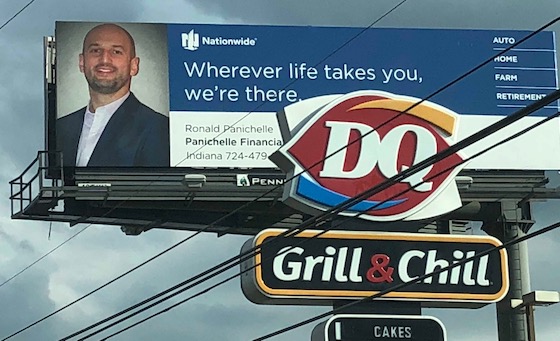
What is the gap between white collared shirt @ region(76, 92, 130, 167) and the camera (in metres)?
36.7

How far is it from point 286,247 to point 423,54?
54.7ft

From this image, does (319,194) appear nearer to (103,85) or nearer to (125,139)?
(125,139)

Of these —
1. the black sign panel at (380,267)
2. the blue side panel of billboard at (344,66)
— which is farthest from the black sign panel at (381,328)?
the blue side panel of billboard at (344,66)

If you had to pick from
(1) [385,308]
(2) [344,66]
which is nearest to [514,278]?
(2) [344,66]

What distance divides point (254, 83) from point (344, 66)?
2986 millimetres

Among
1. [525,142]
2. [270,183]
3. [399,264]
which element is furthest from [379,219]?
[525,142]

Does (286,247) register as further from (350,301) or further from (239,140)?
(239,140)

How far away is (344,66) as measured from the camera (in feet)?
131

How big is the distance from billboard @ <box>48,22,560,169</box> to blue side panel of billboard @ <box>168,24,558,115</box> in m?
0.03

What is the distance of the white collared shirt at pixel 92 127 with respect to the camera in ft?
120

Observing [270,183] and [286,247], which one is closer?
[286,247]

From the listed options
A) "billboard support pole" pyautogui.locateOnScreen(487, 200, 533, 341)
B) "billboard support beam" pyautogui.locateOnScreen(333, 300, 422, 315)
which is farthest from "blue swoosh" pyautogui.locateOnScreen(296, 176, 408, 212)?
"billboard support pole" pyautogui.locateOnScreen(487, 200, 533, 341)

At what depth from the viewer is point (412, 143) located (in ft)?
85.1

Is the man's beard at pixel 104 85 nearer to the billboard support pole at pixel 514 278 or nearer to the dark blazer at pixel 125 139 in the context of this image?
the dark blazer at pixel 125 139
